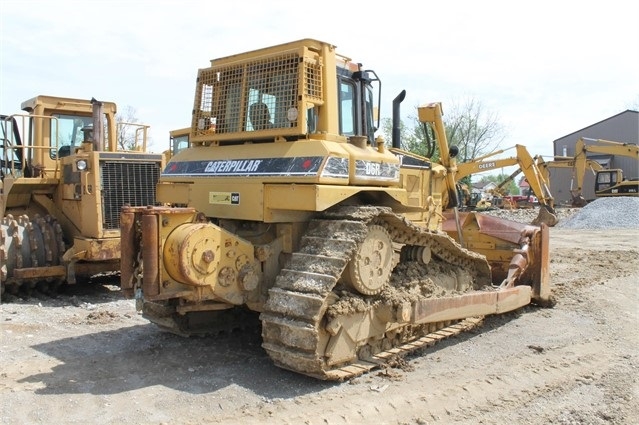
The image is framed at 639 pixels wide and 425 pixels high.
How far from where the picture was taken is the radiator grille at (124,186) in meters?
8.84

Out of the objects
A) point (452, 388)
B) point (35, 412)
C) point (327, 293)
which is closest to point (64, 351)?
point (35, 412)

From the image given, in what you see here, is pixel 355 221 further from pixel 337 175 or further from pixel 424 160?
pixel 424 160

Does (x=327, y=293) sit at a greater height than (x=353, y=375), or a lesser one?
greater

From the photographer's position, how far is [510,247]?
8.58 meters

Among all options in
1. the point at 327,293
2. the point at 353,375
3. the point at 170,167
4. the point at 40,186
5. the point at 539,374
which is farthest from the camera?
the point at 40,186

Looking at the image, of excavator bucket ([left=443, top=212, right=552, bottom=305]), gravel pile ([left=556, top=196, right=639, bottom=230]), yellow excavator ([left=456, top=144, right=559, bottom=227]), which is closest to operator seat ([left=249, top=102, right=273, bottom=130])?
excavator bucket ([left=443, top=212, right=552, bottom=305])

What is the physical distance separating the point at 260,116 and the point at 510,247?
4433 millimetres

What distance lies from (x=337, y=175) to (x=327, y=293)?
3.58ft

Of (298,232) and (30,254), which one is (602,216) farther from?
(30,254)

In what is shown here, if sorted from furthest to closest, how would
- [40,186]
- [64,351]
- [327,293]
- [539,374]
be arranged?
1. [40,186]
2. [64,351]
3. [539,374]
4. [327,293]

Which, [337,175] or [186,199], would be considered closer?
[337,175]

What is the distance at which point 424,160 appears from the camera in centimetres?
732

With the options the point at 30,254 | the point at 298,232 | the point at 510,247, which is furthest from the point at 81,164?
the point at 510,247

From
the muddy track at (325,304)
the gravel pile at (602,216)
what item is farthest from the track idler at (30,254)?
the gravel pile at (602,216)
